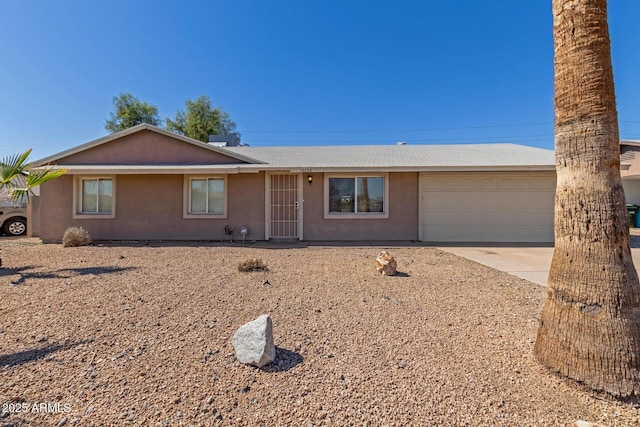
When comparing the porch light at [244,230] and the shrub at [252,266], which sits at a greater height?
the porch light at [244,230]

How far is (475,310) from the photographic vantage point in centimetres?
397

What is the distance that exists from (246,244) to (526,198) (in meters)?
9.77

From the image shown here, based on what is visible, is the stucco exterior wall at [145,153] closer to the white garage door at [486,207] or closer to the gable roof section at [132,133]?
the gable roof section at [132,133]

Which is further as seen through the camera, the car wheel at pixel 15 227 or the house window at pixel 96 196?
the car wheel at pixel 15 227

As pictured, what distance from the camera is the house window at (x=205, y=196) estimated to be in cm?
1067

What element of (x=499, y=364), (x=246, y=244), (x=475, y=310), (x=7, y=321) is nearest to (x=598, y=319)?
(x=499, y=364)

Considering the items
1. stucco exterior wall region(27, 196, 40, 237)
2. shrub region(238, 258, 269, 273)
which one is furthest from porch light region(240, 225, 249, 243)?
stucco exterior wall region(27, 196, 40, 237)

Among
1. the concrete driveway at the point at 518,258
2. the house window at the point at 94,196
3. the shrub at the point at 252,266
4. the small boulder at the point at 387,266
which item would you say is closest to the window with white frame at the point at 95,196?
the house window at the point at 94,196

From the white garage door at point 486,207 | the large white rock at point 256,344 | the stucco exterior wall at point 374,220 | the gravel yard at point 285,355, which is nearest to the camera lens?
the gravel yard at point 285,355

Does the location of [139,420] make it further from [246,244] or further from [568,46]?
[246,244]

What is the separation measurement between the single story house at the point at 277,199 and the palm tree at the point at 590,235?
756 cm

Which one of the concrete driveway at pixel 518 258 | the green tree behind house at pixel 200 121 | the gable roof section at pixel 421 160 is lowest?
the concrete driveway at pixel 518 258

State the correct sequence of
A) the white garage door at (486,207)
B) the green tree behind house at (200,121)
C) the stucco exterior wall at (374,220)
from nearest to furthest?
the white garage door at (486,207)
the stucco exterior wall at (374,220)
the green tree behind house at (200,121)

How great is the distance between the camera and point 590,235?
233cm
